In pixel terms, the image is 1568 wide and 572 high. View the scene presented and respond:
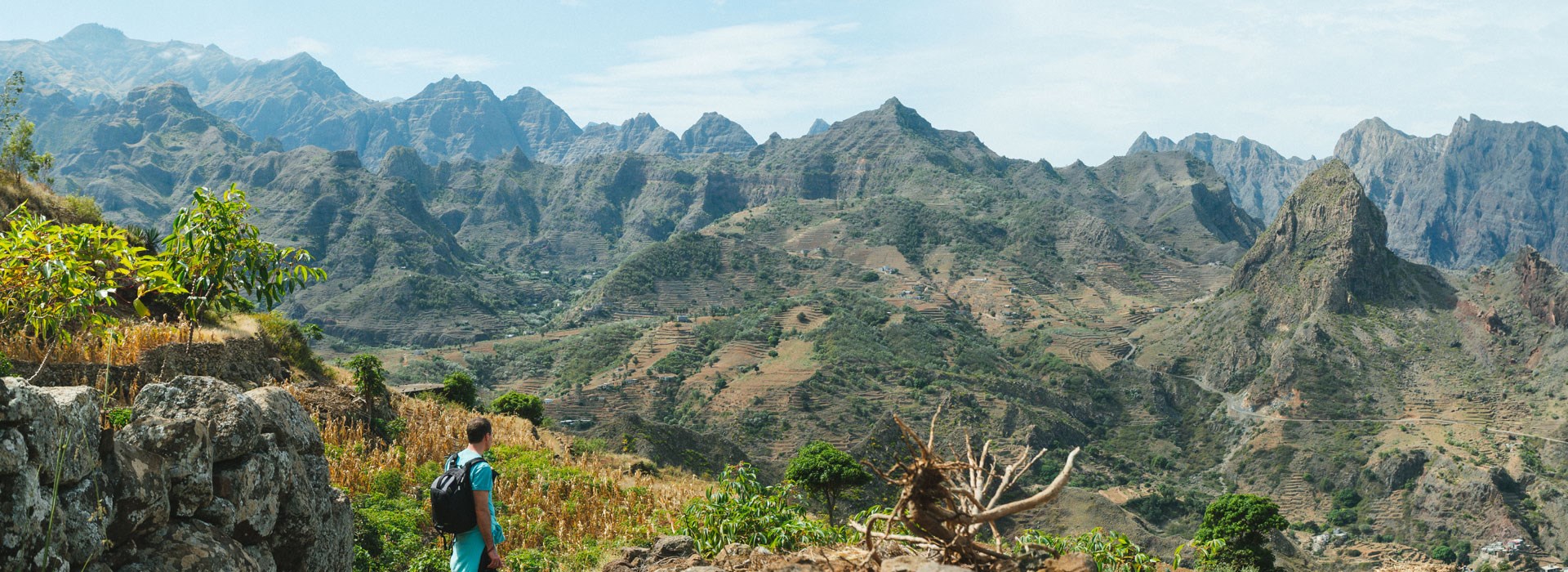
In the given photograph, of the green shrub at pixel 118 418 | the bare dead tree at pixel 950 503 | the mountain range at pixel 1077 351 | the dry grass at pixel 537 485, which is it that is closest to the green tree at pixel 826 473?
the dry grass at pixel 537 485

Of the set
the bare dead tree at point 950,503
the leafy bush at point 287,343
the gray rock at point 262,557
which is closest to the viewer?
the bare dead tree at point 950,503

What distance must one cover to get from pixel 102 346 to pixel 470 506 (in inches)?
369

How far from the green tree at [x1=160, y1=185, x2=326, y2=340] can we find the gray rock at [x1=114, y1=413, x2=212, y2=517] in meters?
2.72

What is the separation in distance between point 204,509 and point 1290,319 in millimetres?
130466

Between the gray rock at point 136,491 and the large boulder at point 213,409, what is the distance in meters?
0.56

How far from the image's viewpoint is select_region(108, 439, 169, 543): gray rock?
17.0 feet

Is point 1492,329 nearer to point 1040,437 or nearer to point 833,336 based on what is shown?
point 1040,437

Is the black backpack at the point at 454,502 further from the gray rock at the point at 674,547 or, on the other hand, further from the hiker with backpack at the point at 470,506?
the gray rock at the point at 674,547

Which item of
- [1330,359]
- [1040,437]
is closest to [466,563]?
[1040,437]

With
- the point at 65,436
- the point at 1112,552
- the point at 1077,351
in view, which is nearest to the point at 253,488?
the point at 65,436

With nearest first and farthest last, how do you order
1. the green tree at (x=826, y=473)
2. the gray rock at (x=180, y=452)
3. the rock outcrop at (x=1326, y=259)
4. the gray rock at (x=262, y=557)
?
the gray rock at (x=180, y=452), the gray rock at (x=262, y=557), the green tree at (x=826, y=473), the rock outcrop at (x=1326, y=259)

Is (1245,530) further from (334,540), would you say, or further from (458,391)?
(334,540)

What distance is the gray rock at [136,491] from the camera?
517 cm

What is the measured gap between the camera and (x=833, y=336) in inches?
A: 4131
